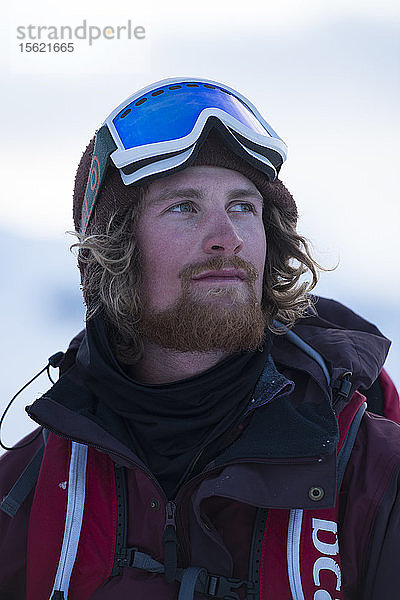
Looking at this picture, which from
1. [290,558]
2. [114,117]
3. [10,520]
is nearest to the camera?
[290,558]

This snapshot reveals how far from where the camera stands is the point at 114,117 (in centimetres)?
332

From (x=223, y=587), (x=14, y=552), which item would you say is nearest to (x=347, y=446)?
(x=223, y=587)

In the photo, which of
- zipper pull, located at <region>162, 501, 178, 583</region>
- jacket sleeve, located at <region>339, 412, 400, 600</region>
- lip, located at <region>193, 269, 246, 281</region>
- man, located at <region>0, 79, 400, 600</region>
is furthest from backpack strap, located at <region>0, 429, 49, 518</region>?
jacket sleeve, located at <region>339, 412, 400, 600</region>

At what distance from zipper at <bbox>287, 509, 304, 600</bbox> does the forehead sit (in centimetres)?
145

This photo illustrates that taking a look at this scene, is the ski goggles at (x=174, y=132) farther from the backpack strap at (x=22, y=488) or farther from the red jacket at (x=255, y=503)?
the backpack strap at (x=22, y=488)

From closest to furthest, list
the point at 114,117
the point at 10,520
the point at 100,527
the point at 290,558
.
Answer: the point at 290,558 < the point at 100,527 < the point at 10,520 < the point at 114,117

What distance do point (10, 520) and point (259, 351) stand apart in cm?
136

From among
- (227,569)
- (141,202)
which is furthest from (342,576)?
(141,202)

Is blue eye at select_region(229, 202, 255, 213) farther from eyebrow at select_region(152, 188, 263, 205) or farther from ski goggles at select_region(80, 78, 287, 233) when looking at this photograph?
ski goggles at select_region(80, 78, 287, 233)

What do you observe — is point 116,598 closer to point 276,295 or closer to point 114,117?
point 276,295

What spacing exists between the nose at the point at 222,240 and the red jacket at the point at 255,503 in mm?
587

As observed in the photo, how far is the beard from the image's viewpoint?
291 cm

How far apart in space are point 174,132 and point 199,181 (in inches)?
10.3

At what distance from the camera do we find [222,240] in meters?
2.91
